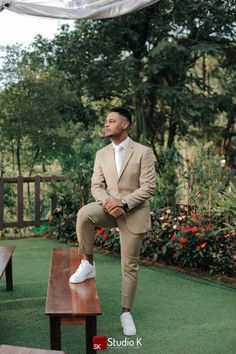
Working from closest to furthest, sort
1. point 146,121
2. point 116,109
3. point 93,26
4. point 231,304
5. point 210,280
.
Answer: point 116,109 → point 231,304 → point 210,280 → point 93,26 → point 146,121

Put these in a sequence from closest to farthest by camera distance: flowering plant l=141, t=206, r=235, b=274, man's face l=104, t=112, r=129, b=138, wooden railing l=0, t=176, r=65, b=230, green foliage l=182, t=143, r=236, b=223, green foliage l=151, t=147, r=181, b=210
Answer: man's face l=104, t=112, r=129, b=138, flowering plant l=141, t=206, r=235, b=274, green foliage l=182, t=143, r=236, b=223, green foliage l=151, t=147, r=181, b=210, wooden railing l=0, t=176, r=65, b=230

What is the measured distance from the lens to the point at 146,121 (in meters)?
12.1

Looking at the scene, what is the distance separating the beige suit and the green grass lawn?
0.40m

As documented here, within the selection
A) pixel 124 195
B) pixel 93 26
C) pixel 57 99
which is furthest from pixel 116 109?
pixel 93 26

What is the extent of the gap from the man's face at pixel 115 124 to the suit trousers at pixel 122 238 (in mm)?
522

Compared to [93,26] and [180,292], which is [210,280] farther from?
[93,26]

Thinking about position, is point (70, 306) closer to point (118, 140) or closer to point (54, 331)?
point (54, 331)

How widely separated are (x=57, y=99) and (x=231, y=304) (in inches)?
243

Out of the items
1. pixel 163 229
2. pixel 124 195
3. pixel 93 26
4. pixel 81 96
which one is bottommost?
pixel 163 229

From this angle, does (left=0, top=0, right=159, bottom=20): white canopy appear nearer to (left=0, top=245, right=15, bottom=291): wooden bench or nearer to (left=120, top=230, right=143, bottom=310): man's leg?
(left=120, top=230, right=143, bottom=310): man's leg

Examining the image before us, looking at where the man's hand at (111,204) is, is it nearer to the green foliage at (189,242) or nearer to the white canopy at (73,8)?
the white canopy at (73,8)

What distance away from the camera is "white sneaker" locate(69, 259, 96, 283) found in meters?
3.83

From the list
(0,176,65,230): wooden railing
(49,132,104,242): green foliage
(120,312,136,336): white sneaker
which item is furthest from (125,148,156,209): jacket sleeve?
(0,176,65,230): wooden railing

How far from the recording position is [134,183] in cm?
402
